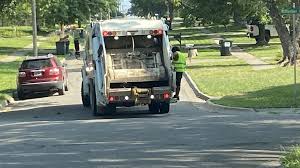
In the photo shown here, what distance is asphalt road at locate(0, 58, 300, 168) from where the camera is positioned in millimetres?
9625

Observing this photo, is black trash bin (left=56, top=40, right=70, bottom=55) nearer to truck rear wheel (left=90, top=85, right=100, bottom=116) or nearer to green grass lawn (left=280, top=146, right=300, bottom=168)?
truck rear wheel (left=90, top=85, right=100, bottom=116)

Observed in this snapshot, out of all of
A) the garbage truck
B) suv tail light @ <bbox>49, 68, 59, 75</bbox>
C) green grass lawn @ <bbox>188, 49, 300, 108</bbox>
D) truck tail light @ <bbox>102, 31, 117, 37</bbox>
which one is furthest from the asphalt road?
suv tail light @ <bbox>49, 68, 59, 75</bbox>

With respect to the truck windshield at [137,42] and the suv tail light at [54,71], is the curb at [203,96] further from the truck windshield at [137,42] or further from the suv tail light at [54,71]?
the suv tail light at [54,71]

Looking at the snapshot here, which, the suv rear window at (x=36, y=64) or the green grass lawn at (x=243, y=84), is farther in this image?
the suv rear window at (x=36, y=64)

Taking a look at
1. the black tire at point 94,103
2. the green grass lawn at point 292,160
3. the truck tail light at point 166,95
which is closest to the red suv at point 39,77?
the black tire at point 94,103

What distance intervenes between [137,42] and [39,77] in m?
9.02

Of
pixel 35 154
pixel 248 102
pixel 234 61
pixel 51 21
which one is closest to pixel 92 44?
pixel 248 102

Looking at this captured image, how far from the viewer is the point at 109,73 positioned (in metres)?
17.5

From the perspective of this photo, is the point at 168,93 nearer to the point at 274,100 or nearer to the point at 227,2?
the point at 274,100

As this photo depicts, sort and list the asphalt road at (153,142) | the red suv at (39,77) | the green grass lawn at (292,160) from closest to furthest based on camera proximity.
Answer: the green grass lawn at (292,160) < the asphalt road at (153,142) < the red suv at (39,77)

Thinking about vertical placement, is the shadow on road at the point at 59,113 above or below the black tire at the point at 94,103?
below

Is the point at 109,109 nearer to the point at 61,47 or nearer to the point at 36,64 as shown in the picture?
the point at 36,64

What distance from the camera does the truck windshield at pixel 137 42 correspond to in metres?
18.0

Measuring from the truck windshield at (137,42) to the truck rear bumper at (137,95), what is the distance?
1297 mm
